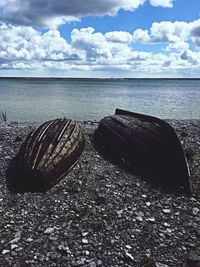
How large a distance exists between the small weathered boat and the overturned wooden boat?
146cm

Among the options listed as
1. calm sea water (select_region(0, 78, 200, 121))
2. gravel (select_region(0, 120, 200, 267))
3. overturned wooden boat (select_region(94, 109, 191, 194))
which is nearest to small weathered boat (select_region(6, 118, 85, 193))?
gravel (select_region(0, 120, 200, 267))

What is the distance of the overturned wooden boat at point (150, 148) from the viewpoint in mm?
11070

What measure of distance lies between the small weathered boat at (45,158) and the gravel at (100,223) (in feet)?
0.94

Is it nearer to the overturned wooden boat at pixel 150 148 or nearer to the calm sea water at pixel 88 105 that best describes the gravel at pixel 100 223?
the overturned wooden boat at pixel 150 148

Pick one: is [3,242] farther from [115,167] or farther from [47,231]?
[115,167]

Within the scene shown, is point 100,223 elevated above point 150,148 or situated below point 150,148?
below

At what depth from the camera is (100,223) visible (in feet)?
28.9

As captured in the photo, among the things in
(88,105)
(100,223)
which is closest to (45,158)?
(100,223)

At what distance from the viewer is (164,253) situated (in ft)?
25.3

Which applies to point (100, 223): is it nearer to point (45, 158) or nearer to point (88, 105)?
point (45, 158)

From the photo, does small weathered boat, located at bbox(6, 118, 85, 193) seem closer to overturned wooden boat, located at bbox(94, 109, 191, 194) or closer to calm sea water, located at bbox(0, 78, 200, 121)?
overturned wooden boat, located at bbox(94, 109, 191, 194)

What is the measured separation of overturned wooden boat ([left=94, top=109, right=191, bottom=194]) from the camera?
11.1 meters

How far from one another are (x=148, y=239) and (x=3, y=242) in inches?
127

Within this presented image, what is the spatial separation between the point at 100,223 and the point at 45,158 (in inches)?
124
